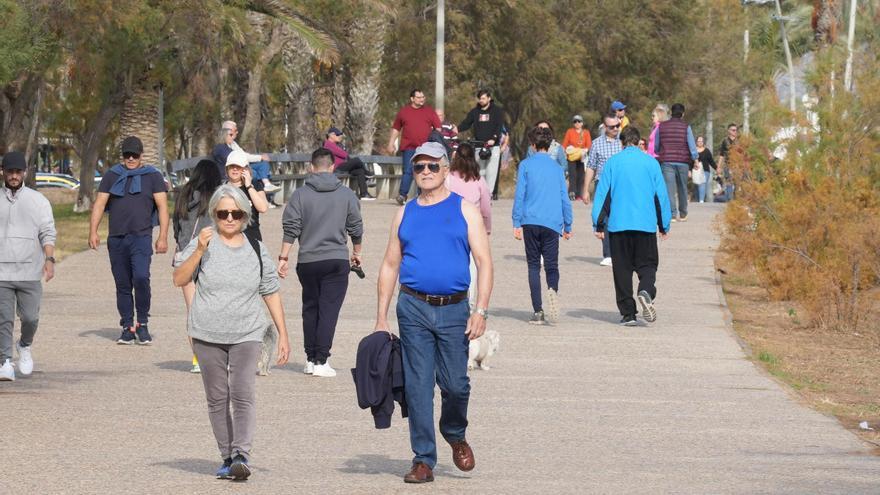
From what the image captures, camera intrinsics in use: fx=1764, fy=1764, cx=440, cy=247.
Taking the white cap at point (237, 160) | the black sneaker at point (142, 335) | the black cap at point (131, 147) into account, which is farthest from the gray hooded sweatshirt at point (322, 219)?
the black sneaker at point (142, 335)

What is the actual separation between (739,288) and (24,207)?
461 inches

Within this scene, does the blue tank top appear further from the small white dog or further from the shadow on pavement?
the shadow on pavement

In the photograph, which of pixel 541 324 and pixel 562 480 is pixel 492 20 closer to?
pixel 541 324

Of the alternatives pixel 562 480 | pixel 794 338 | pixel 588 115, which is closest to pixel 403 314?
pixel 562 480

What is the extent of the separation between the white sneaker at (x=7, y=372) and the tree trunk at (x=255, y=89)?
23961 mm

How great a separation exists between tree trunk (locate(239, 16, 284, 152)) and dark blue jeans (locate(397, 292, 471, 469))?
91.4 ft

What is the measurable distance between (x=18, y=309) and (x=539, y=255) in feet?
18.8

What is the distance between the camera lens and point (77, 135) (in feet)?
194

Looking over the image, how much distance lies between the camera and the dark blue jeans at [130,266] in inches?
567

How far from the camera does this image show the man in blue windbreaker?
54.1 ft

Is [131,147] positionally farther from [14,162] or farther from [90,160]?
[90,160]

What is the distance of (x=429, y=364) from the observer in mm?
8609

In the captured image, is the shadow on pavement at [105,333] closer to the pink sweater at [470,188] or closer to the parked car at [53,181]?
the pink sweater at [470,188]

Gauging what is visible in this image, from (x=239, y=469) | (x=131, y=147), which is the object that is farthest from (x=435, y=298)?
(x=131, y=147)
